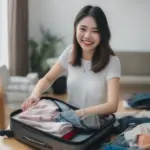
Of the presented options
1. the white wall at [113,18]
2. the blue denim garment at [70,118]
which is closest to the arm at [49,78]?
the blue denim garment at [70,118]

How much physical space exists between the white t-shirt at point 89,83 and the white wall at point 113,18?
8.09 feet

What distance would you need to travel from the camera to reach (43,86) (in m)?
1.77

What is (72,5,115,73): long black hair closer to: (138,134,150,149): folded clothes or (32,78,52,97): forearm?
(32,78,52,97): forearm

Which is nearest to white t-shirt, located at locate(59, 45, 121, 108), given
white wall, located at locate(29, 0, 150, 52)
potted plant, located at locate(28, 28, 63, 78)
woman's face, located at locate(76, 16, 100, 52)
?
woman's face, located at locate(76, 16, 100, 52)

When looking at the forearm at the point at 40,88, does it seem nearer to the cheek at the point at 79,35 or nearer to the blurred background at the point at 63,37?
the cheek at the point at 79,35

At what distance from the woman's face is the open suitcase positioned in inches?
18.0

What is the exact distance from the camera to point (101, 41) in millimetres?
1655

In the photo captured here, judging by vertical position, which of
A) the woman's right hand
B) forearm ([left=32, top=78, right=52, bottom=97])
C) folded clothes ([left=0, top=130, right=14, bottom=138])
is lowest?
folded clothes ([left=0, top=130, right=14, bottom=138])

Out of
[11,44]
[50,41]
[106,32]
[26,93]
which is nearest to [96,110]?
[106,32]

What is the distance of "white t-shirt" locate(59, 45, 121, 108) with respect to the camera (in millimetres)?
1677

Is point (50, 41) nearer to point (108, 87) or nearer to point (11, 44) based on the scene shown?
point (11, 44)

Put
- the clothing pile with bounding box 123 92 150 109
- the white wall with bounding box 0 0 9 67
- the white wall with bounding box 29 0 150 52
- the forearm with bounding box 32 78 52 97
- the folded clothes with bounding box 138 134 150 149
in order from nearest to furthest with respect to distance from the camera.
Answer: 1. the folded clothes with bounding box 138 134 150 149
2. the forearm with bounding box 32 78 52 97
3. the clothing pile with bounding box 123 92 150 109
4. the white wall with bounding box 0 0 9 67
5. the white wall with bounding box 29 0 150 52

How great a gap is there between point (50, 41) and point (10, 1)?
81 centimetres

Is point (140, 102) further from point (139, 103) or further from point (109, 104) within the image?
point (109, 104)
